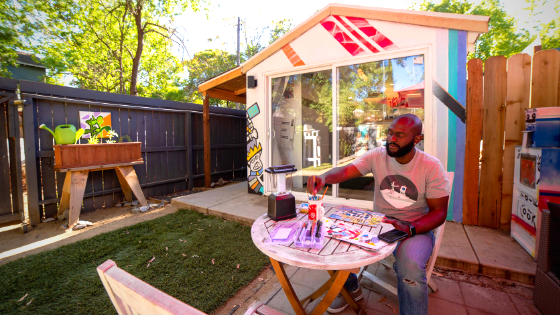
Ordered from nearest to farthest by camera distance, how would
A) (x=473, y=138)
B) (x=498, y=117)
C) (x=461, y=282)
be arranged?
(x=461, y=282), (x=498, y=117), (x=473, y=138)

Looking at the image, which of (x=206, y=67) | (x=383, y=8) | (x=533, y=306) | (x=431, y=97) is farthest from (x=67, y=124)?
(x=206, y=67)

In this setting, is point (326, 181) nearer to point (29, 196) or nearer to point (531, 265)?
point (531, 265)

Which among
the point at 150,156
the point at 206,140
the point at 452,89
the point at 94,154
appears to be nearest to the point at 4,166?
the point at 94,154

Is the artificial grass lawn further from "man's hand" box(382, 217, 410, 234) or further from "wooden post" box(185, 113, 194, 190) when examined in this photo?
"wooden post" box(185, 113, 194, 190)

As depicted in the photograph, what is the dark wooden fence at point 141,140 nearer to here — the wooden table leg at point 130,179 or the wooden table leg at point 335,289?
the wooden table leg at point 130,179

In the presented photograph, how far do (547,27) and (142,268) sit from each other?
27270 millimetres

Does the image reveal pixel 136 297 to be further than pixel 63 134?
No

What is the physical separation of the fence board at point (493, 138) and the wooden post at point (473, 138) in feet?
0.21

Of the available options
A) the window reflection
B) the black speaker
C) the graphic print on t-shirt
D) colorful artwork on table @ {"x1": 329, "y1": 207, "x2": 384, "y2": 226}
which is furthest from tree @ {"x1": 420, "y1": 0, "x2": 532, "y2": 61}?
colorful artwork on table @ {"x1": 329, "y1": 207, "x2": 384, "y2": 226}

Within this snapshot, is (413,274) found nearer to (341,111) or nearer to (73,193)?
(341,111)

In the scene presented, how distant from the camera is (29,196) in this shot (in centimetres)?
375

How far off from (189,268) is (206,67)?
20254mm

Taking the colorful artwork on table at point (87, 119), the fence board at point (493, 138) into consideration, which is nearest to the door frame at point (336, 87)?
the fence board at point (493, 138)

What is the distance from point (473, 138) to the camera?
3166mm
